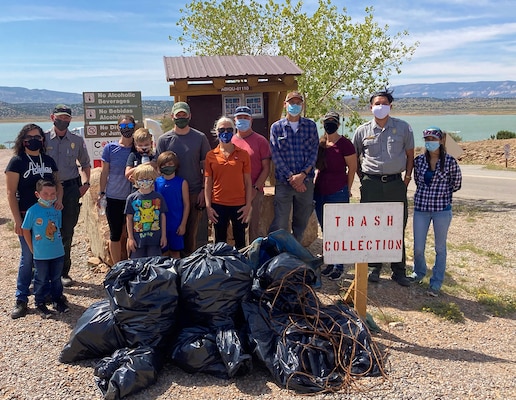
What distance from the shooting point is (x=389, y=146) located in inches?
206

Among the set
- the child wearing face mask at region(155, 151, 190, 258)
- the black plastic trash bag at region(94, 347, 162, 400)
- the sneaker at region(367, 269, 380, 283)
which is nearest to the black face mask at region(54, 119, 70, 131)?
the child wearing face mask at region(155, 151, 190, 258)

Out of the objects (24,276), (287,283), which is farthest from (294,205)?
(24,276)

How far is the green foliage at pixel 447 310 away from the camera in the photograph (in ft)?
15.9

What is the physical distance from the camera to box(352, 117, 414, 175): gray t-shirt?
5227mm

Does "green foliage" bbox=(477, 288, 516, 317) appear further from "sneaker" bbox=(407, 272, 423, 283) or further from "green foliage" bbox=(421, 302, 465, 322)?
"sneaker" bbox=(407, 272, 423, 283)

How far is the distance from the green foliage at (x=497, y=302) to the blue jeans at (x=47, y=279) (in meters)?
4.65

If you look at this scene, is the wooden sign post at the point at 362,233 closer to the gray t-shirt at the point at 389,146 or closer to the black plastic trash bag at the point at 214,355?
the black plastic trash bag at the point at 214,355

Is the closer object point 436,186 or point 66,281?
point 436,186

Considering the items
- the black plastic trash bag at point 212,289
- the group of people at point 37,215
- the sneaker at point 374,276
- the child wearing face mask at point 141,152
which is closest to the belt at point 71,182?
the group of people at point 37,215

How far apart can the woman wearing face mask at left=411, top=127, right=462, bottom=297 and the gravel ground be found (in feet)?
2.12

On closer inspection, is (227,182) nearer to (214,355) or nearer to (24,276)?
(214,355)

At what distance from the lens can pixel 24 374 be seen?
146 inches

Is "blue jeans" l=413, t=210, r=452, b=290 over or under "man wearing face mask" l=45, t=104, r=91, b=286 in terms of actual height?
under

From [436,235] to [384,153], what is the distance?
112 cm
